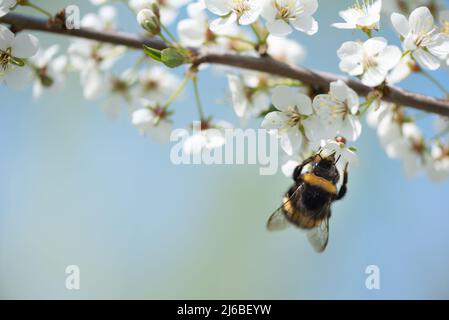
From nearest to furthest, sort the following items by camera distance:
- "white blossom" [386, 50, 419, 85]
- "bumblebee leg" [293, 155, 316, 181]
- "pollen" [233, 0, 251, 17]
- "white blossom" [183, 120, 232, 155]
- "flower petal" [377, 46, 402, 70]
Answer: "flower petal" [377, 46, 402, 70], "pollen" [233, 0, 251, 17], "bumblebee leg" [293, 155, 316, 181], "white blossom" [183, 120, 232, 155], "white blossom" [386, 50, 419, 85]

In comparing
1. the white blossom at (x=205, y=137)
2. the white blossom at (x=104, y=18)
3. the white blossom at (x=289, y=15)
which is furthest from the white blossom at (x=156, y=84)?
the white blossom at (x=289, y=15)

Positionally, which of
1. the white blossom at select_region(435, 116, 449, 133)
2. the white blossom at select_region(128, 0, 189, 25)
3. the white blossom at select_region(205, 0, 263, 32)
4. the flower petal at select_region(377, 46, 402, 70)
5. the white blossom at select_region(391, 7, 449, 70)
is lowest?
the white blossom at select_region(435, 116, 449, 133)

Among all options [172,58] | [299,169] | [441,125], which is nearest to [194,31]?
[172,58]

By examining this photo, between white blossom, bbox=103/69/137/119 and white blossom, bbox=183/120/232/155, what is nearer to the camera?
white blossom, bbox=183/120/232/155

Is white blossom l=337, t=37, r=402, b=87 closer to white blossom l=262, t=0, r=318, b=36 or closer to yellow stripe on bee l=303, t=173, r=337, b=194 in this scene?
white blossom l=262, t=0, r=318, b=36

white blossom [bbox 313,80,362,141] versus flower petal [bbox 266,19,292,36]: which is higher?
flower petal [bbox 266,19,292,36]

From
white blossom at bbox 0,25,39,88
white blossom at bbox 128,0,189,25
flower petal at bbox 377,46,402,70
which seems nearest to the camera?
flower petal at bbox 377,46,402,70

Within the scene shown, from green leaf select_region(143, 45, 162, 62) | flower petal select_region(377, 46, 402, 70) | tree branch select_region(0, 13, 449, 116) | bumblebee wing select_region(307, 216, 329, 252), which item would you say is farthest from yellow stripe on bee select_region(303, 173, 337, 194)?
green leaf select_region(143, 45, 162, 62)

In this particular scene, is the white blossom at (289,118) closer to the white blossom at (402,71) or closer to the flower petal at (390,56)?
the flower petal at (390,56)
